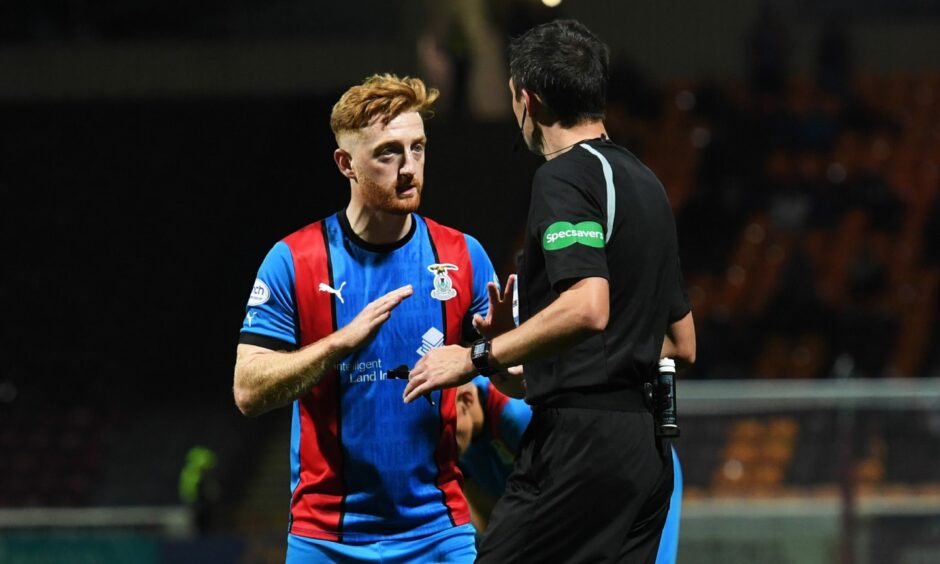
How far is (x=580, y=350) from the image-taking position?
359 cm

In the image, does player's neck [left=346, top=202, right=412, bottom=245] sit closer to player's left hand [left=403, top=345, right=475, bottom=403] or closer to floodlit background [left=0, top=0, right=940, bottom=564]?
player's left hand [left=403, top=345, right=475, bottom=403]

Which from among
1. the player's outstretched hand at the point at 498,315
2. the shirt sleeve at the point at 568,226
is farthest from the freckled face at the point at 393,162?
the shirt sleeve at the point at 568,226

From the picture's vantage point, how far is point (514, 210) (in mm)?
18281

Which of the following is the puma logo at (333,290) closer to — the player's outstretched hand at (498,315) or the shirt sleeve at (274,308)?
the shirt sleeve at (274,308)

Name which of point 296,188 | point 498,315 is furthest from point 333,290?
point 296,188

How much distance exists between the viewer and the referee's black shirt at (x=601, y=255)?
3.48 meters

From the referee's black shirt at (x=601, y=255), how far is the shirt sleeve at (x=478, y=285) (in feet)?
1.86

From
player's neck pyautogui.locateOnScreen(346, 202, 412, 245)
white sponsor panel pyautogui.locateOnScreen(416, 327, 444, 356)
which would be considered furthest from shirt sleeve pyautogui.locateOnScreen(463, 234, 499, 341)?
player's neck pyautogui.locateOnScreen(346, 202, 412, 245)

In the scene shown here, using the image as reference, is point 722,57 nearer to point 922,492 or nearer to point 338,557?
point 922,492

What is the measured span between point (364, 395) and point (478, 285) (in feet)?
1.57

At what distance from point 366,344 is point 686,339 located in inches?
33.8

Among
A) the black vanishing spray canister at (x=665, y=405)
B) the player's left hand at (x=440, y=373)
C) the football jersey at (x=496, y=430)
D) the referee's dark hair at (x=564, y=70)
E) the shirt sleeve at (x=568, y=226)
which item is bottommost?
the football jersey at (x=496, y=430)

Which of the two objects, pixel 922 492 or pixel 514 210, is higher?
pixel 514 210

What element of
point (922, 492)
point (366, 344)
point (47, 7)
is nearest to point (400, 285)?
point (366, 344)
